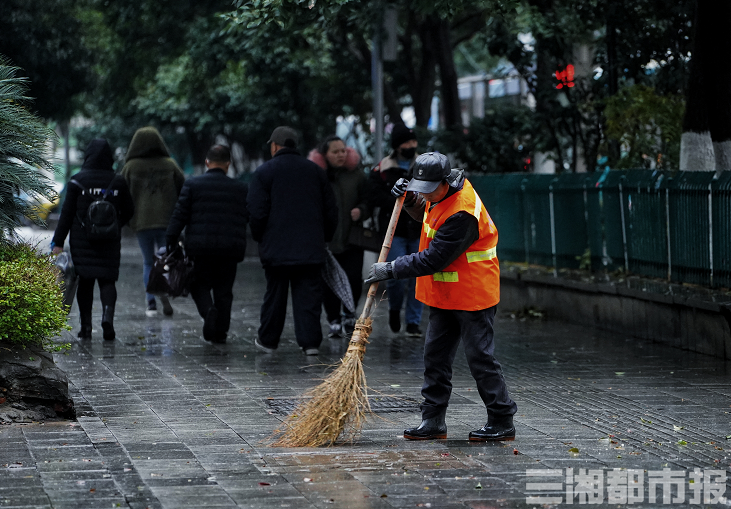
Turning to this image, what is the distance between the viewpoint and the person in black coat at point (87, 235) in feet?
33.1

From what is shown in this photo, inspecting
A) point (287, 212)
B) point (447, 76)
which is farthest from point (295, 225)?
point (447, 76)

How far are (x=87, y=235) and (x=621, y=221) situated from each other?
5282mm

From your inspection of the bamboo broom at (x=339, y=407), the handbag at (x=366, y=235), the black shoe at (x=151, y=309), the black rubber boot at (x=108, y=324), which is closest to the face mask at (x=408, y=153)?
the handbag at (x=366, y=235)

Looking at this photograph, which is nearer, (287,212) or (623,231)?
(287,212)

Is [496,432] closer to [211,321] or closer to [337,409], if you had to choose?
[337,409]

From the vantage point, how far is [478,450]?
589 centimetres

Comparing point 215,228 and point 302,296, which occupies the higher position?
point 215,228

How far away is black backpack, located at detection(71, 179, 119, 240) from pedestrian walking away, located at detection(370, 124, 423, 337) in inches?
91.4

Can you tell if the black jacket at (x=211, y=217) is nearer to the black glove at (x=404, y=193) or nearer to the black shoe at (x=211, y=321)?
the black shoe at (x=211, y=321)

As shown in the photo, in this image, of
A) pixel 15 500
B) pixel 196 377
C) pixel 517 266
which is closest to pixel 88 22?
pixel 517 266

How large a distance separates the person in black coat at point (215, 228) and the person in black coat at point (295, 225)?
62 cm

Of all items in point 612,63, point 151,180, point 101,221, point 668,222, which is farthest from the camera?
point 612,63

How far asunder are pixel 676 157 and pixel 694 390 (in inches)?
210

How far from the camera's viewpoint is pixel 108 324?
33.4 ft
